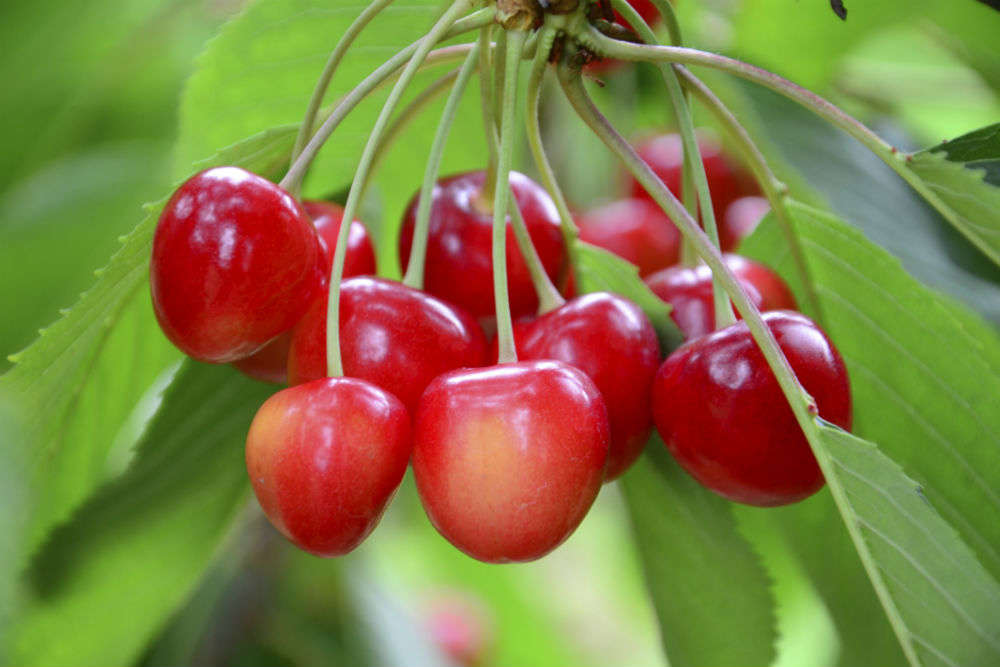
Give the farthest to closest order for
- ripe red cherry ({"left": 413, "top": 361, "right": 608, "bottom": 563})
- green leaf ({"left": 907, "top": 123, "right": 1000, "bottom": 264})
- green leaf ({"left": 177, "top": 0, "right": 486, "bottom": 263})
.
→ 1. green leaf ({"left": 177, "top": 0, "right": 486, "bottom": 263})
2. green leaf ({"left": 907, "top": 123, "right": 1000, "bottom": 264})
3. ripe red cherry ({"left": 413, "top": 361, "right": 608, "bottom": 563})

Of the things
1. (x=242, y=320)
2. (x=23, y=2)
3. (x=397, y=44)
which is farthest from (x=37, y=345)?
(x=397, y=44)

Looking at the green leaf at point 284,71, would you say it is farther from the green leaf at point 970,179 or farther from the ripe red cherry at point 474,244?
the green leaf at point 970,179

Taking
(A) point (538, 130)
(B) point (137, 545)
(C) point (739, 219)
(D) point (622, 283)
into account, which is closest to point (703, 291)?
(D) point (622, 283)

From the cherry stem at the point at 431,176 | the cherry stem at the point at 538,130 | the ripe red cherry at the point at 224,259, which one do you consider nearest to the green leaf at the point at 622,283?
the cherry stem at the point at 538,130

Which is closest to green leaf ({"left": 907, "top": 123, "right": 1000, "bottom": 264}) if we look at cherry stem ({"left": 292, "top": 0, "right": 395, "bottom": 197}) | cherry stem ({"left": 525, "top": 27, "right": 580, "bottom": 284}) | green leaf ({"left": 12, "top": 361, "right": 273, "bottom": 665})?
cherry stem ({"left": 525, "top": 27, "right": 580, "bottom": 284})

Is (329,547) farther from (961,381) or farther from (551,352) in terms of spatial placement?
(961,381)

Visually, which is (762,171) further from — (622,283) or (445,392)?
(445,392)

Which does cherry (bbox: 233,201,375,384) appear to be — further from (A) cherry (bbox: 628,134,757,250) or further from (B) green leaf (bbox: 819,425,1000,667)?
(A) cherry (bbox: 628,134,757,250)
